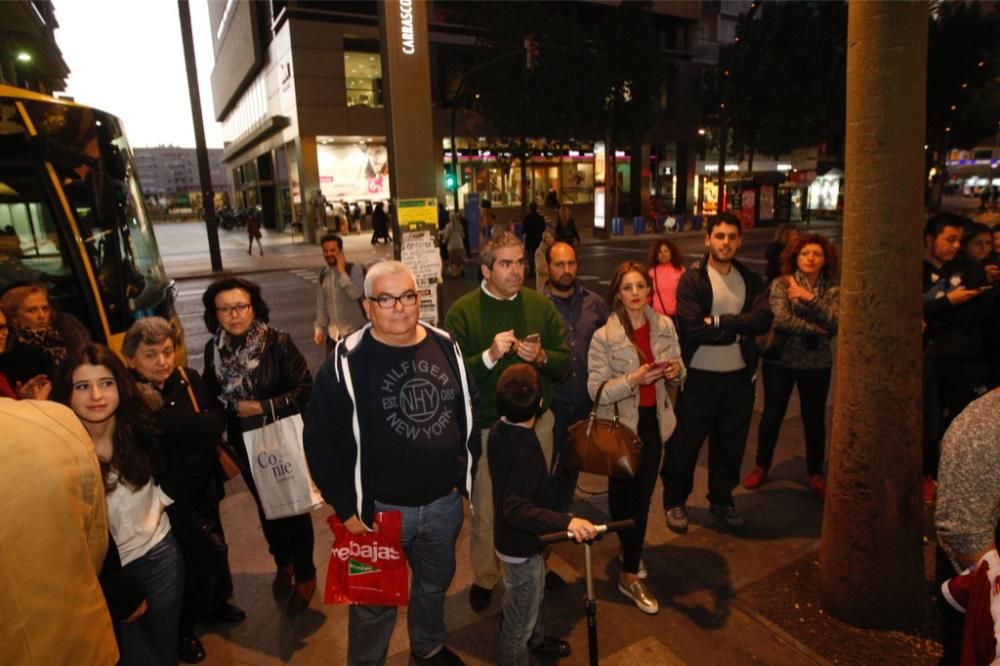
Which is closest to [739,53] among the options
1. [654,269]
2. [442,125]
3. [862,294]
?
[442,125]

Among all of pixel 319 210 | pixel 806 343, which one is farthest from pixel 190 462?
pixel 319 210

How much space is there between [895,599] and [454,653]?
90.0 inches

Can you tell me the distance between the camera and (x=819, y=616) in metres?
3.38

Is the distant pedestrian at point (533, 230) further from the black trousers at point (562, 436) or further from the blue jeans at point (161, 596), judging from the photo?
the blue jeans at point (161, 596)

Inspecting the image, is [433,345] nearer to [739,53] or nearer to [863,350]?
[863,350]

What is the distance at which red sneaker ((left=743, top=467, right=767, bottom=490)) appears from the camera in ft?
16.2

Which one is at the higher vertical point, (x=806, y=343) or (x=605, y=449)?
(x=806, y=343)

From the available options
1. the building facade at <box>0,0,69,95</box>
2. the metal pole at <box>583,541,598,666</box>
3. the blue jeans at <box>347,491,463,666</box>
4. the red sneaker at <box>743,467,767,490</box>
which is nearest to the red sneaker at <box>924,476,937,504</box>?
the red sneaker at <box>743,467,767,490</box>

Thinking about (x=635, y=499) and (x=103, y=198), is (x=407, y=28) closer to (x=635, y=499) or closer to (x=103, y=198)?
(x=103, y=198)

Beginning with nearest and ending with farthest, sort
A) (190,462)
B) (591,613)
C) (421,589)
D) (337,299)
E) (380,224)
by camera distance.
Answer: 1. (591,613)
2. (190,462)
3. (421,589)
4. (337,299)
5. (380,224)

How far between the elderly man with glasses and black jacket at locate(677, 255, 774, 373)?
1975 mm

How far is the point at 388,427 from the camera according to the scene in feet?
8.89

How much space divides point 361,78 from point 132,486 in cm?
3841

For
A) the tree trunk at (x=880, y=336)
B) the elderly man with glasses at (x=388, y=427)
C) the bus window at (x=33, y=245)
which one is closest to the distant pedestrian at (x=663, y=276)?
the tree trunk at (x=880, y=336)
